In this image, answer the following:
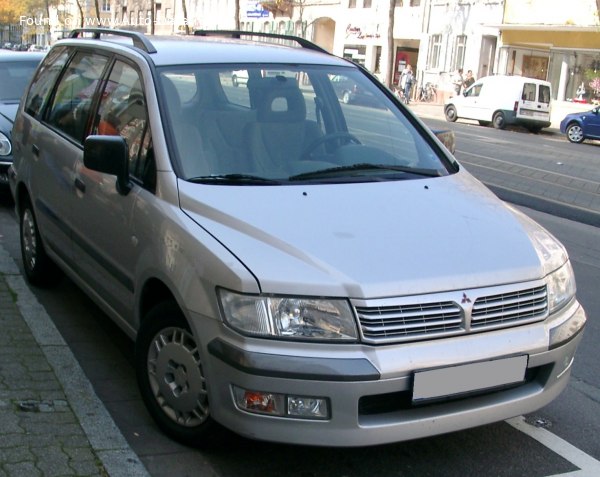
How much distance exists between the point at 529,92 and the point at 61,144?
2680cm

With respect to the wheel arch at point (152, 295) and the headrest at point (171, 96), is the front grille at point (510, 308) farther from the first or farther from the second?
the headrest at point (171, 96)

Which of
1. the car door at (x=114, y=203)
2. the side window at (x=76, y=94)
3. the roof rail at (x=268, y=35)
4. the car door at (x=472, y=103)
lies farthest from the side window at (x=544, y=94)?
the car door at (x=114, y=203)

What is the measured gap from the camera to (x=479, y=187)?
4.39m

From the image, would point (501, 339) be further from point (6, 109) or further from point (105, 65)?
point (6, 109)

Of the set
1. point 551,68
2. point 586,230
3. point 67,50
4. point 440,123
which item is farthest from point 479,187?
point 551,68

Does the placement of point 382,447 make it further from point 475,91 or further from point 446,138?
point 475,91

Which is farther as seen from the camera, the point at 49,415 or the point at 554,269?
the point at 49,415

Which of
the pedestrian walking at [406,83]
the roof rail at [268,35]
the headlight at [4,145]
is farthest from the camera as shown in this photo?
the pedestrian walking at [406,83]

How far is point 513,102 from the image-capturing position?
29.7 metres

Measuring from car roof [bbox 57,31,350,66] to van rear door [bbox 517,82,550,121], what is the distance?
25820 millimetres

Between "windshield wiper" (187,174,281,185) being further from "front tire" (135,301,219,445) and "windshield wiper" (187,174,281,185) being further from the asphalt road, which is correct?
the asphalt road

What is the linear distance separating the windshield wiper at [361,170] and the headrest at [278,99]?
459 mm

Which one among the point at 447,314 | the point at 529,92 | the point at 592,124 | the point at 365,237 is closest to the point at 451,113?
the point at 529,92

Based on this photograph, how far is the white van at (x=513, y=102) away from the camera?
97.6ft
